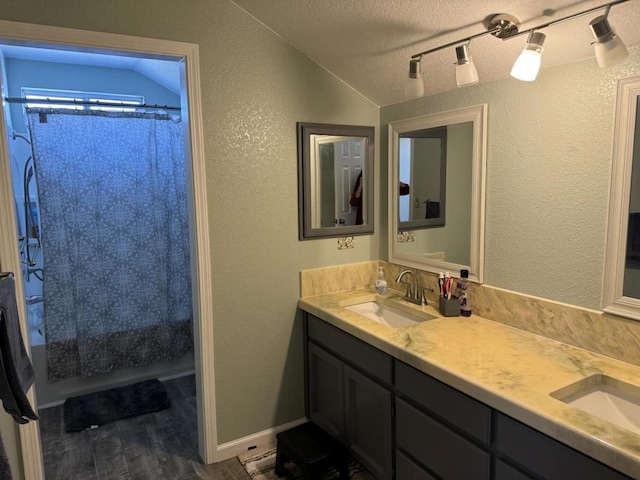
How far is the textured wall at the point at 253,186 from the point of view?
→ 2182 millimetres

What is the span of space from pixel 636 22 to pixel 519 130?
564mm

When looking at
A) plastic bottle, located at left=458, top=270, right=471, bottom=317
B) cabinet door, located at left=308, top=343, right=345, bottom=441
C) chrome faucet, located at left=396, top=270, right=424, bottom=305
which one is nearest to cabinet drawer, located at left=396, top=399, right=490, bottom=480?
Answer: cabinet door, located at left=308, top=343, right=345, bottom=441

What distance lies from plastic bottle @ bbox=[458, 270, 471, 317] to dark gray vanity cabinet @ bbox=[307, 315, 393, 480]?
51 cm

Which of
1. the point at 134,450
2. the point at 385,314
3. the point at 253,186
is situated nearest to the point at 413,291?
the point at 385,314

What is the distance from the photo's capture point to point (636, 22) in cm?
141

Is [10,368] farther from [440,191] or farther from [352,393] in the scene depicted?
[440,191]

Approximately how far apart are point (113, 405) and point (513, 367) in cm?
260

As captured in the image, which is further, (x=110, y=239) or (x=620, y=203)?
(x=110, y=239)

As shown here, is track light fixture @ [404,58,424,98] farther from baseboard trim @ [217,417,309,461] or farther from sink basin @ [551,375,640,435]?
baseboard trim @ [217,417,309,461]

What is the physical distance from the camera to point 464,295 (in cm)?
217

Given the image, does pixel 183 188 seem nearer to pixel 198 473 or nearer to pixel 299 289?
pixel 299 289

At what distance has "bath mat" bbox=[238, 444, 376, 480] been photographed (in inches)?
89.7

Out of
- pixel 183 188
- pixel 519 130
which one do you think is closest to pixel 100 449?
pixel 183 188

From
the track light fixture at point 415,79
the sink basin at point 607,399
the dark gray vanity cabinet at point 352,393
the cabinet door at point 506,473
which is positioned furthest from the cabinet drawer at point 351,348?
the track light fixture at point 415,79
